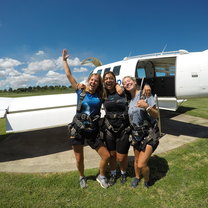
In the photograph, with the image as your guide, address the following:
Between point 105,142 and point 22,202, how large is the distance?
1913mm

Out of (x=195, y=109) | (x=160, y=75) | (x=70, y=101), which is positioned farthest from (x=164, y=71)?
(x=70, y=101)

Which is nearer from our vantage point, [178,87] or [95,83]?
[95,83]

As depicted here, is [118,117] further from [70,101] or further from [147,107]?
[70,101]

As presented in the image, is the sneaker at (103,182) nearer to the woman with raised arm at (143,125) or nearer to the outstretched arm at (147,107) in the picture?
the woman with raised arm at (143,125)

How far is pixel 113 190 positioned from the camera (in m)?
3.30

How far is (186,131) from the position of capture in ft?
22.8

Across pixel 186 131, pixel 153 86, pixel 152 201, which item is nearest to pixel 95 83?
pixel 152 201

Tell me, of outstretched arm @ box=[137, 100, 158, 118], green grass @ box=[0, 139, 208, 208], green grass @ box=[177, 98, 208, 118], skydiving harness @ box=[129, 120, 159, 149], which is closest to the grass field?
green grass @ box=[0, 139, 208, 208]

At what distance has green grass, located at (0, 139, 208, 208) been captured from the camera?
9.67 ft

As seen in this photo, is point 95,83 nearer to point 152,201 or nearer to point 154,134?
point 154,134

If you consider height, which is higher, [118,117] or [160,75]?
[160,75]

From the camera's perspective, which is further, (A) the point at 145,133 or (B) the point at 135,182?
(B) the point at 135,182

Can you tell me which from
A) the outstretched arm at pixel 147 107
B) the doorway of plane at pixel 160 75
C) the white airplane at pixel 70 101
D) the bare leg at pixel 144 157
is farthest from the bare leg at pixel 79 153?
the doorway of plane at pixel 160 75

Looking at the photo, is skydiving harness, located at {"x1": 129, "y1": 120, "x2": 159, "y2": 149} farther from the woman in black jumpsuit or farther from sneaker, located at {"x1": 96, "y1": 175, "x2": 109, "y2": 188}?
sneaker, located at {"x1": 96, "y1": 175, "x2": 109, "y2": 188}
